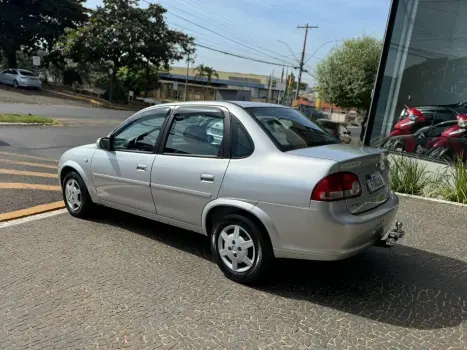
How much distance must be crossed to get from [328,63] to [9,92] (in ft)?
70.9

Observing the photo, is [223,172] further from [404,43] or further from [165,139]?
[404,43]

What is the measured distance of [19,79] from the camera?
31641 millimetres

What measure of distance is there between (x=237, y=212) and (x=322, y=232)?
0.77 metres

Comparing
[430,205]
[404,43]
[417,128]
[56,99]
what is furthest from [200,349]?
[56,99]

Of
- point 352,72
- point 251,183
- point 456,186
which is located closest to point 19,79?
point 352,72

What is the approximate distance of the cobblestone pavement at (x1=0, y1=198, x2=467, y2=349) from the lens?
2984 millimetres

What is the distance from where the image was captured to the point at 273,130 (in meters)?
3.92

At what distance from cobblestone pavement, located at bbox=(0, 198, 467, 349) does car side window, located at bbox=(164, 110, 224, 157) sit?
A: 1108 mm

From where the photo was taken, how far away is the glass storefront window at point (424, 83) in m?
10.1

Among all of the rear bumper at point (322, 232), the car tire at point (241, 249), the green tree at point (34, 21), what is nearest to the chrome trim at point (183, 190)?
the car tire at point (241, 249)

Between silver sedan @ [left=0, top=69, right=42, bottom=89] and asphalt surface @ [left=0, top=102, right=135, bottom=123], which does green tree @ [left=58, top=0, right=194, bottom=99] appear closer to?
silver sedan @ [left=0, top=69, right=42, bottom=89]

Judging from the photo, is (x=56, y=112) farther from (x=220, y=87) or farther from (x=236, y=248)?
(x=220, y=87)

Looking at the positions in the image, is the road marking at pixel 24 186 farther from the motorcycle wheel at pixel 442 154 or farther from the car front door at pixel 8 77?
the car front door at pixel 8 77

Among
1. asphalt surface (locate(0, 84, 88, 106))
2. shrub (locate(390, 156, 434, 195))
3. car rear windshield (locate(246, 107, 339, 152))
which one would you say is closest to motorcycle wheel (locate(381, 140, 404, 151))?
shrub (locate(390, 156, 434, 195))
